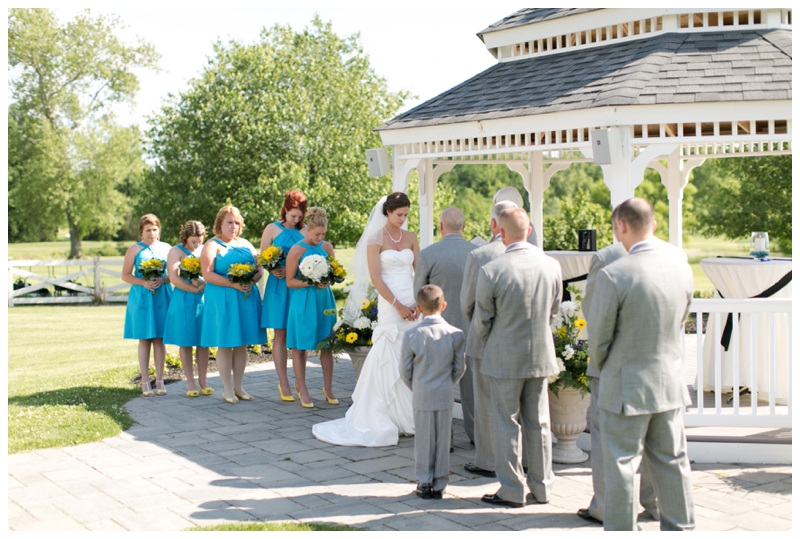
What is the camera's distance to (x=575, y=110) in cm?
697

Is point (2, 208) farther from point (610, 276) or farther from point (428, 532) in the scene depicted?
point (610, 276)

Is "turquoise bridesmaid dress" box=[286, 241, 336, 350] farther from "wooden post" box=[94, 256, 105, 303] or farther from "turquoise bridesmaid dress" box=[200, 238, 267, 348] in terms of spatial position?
"wooden post" box=[94, 256, 105, 303]

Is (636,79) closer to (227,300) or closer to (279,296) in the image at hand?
(279,296)

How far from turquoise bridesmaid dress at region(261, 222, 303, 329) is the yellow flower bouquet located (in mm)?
126

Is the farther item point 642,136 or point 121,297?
point 121,297

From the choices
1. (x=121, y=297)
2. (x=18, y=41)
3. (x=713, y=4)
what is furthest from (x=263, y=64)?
(x=713, y=4)

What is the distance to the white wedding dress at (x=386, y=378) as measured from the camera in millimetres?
7191

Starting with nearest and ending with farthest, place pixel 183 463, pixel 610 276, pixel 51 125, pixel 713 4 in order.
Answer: pixel 610 276 < pixel 183 463 < pixel 713 4 < pixel 51 125

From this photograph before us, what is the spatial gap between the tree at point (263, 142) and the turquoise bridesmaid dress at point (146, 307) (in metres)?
13.8

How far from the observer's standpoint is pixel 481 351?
575cm

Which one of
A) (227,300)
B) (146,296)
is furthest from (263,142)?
(227,300)

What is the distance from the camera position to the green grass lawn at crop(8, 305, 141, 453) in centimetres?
758

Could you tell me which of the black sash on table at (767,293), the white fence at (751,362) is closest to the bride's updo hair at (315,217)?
the white fence at (751,362)

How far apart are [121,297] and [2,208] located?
1960 centimetres
